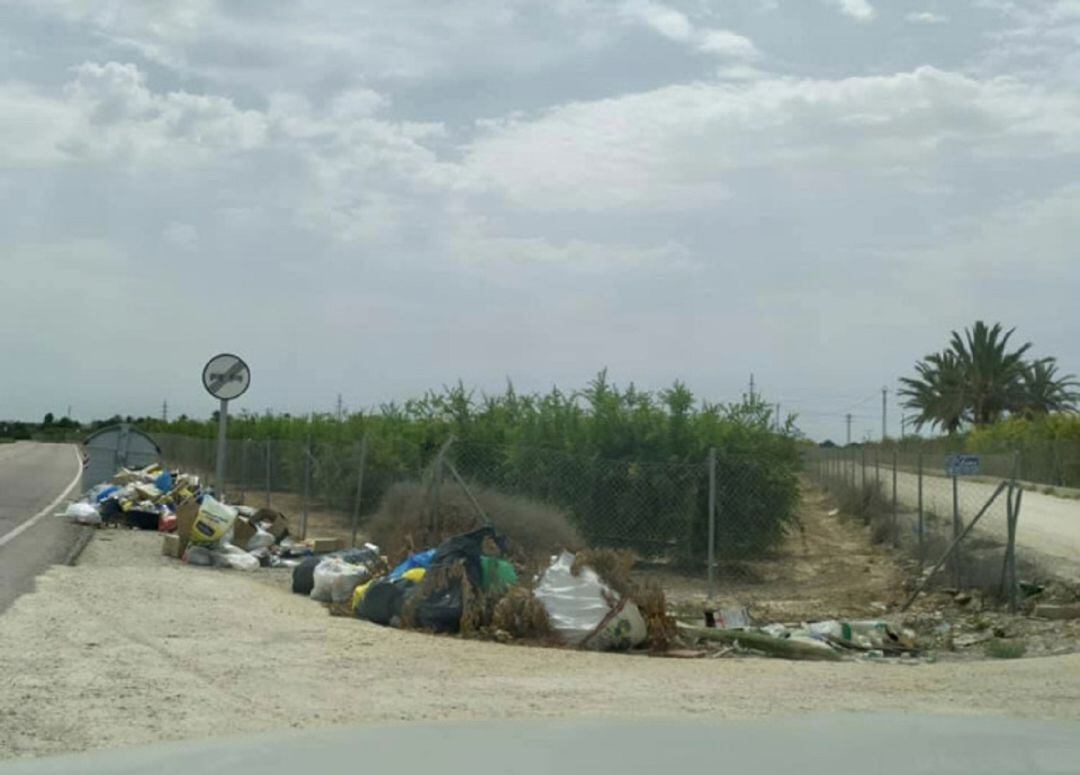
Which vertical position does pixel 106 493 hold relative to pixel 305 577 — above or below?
above

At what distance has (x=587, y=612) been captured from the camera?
12.5 m

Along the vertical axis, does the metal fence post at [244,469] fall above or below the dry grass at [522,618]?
above

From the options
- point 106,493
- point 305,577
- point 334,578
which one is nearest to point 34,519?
point 106,493

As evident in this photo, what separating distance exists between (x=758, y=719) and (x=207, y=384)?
1522 cm

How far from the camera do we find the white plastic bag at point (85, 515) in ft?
78.3

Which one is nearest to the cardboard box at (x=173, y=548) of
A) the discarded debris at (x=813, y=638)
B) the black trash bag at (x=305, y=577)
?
the black trash bag at (x=305, y=577)

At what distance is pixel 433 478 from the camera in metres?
16.5

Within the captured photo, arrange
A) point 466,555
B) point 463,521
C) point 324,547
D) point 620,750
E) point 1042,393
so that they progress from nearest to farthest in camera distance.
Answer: point 620,750 < point 466,555 < point 463,521 < point 324,547 < point 1042,393

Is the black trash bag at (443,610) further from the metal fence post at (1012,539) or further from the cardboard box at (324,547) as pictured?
the metal fence post at (1012,539)

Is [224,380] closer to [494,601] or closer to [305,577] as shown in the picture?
[305,577]

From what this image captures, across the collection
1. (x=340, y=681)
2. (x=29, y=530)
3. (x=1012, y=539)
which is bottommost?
(x=340, y=681)

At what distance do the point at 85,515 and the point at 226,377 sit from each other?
4.11m

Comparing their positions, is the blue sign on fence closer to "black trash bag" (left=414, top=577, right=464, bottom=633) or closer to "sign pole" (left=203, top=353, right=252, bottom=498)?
"black trash bag" (left=414, top=577, right=464, bottom=633)

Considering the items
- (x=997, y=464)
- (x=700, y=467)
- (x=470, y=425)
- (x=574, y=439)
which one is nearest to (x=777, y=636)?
(x=700, y=467)
